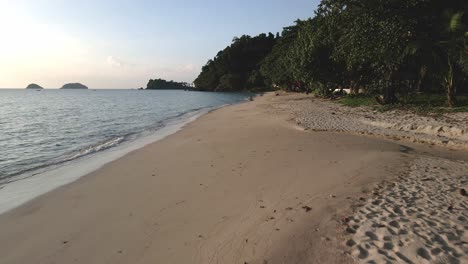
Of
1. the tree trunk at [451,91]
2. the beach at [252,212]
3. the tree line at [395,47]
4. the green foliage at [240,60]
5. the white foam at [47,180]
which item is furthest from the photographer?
the green foliage at [240,60]

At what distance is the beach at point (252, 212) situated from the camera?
5117 millimetres

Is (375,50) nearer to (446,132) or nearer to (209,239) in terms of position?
(446,132)

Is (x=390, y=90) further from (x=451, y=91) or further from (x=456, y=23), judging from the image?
(x=456, y=23)

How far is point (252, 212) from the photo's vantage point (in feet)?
21.9

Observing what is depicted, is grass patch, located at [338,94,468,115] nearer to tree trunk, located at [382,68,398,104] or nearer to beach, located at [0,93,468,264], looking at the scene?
tree trunk, located at [382,68,398,104]

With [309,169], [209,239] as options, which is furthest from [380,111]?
[209,239]

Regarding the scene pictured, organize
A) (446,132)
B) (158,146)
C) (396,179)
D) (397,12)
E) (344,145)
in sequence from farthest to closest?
(397,12) → (158,146) → (446,132) → (344,145) → (396,179)

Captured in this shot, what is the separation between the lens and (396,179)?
26.4ft

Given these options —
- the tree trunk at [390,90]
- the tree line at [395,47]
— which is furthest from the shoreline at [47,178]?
the tree trunk at [390,90]

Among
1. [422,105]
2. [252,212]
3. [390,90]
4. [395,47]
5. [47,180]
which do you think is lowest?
[422,105]

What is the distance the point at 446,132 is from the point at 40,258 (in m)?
15.0

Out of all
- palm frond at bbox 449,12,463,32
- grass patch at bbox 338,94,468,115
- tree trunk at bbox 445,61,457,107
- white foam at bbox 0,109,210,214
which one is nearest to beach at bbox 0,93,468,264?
white foam at bbox 0,109,210,214

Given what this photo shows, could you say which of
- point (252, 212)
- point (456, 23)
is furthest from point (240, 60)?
point (252, 212)

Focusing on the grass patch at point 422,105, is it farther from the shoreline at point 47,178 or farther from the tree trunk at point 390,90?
the shoreline at point 47,178
